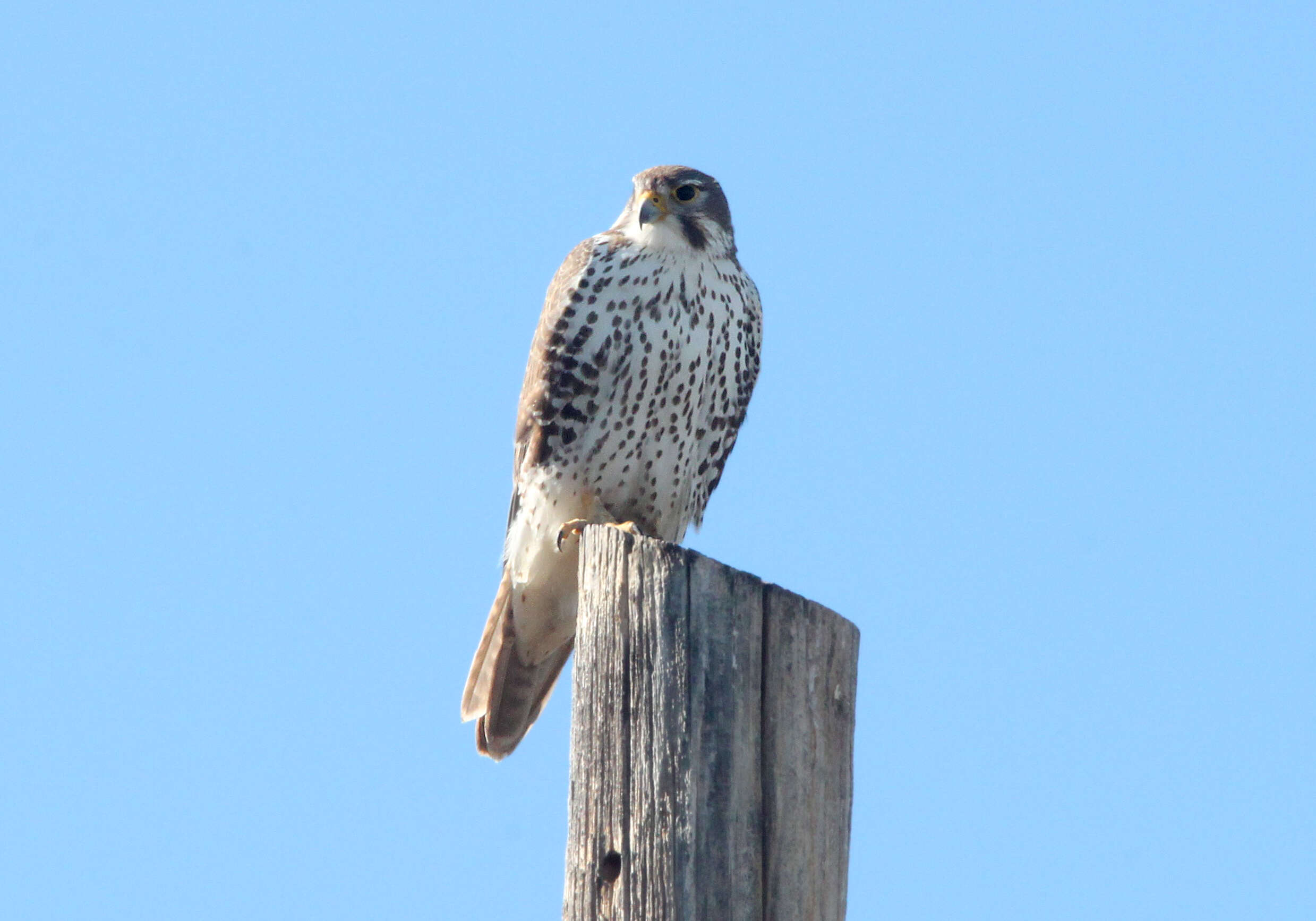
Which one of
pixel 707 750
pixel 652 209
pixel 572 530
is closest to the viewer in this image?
pixel 707 750

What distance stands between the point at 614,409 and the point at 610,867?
2.40 meters

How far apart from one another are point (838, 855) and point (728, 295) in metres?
2.66

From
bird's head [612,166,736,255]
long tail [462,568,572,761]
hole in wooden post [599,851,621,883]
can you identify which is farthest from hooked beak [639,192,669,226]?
hole in wooden post [599,851,621,883]

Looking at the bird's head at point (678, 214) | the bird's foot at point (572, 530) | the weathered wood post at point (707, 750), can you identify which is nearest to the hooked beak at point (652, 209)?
the bird's head at point (678, 214)

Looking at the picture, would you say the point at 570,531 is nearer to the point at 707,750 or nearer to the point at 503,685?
the point at 503,685

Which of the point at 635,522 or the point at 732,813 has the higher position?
the point at 635,522

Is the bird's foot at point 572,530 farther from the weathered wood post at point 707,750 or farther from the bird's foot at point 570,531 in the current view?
the weathered wood post at point 707,750

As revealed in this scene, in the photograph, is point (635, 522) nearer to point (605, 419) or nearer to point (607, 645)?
point (605, 419)

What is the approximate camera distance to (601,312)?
4922mm

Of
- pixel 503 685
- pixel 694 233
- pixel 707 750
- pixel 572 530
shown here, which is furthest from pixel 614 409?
pixel 707 750

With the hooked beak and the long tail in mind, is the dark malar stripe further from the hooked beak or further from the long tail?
the long tail

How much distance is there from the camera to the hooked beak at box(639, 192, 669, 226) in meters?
5.12

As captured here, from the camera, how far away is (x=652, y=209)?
5.14 m

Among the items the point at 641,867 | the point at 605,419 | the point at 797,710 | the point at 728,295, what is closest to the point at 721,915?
the point at 641,867
